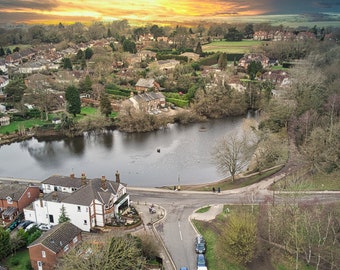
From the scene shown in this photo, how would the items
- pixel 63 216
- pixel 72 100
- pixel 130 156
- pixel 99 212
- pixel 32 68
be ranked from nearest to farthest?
1. pixel 63 216
2. pixel 99 212
3. pixel 130 156
4. pixel 72 100
5. pixel 32 68

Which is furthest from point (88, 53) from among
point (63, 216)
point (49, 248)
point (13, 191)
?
point (49, 248)

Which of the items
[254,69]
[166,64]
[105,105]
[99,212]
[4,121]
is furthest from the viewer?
[166,64]

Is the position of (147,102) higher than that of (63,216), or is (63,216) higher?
(147,102)

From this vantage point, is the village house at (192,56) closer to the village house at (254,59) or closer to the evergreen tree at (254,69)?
A: the village house at (254,59)

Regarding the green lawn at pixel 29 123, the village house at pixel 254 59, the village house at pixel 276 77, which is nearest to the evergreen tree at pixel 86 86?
the green lawn at pixel 29 123

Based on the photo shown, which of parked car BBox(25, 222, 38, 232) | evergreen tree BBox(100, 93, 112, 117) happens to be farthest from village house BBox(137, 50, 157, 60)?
parked car BBox(25, 222, 38, 232)

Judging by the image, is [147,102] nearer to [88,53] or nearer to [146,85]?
[146,85]

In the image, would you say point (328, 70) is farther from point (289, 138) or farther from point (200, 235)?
point (200, 235)

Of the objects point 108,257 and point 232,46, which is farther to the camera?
point 232,46
